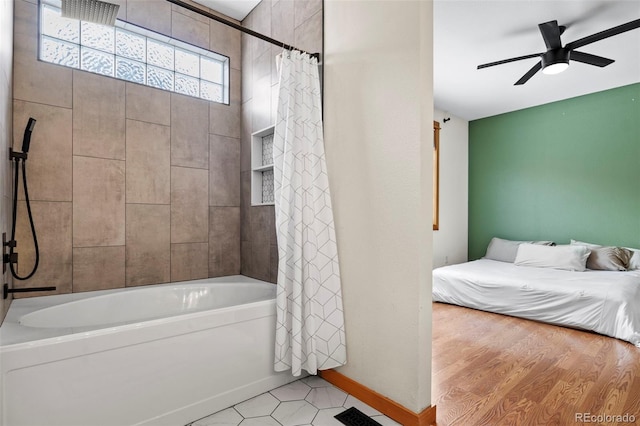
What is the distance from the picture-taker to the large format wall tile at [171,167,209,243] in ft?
8.99

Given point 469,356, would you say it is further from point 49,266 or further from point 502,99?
point 502,99

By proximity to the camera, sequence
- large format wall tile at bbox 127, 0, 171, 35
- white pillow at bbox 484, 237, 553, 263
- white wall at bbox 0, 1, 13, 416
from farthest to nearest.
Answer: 1. white pillow at bbox 484, 237, 553, 263
2. large format wall tile at bbox 127, 0, 171, 35
3. white wall at bbox 0, 1, 13, 416

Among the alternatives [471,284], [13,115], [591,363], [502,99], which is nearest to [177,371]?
[13,115]

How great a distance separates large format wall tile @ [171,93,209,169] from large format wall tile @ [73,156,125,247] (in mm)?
437

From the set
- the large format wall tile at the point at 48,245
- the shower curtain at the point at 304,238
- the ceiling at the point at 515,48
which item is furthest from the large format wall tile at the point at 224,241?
the ceiling at the point at 515,48

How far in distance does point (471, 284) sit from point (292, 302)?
268 cm

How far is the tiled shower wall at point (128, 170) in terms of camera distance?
2.19 metres

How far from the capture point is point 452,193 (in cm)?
524

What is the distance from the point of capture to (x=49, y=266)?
2.22 meters

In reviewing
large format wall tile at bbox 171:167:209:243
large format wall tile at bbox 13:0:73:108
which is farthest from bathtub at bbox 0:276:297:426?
large format wall tile at bbox 13:0:73:108

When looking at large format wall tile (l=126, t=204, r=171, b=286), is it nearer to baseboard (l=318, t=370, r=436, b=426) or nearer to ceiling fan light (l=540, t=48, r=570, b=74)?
baseboard (l=318, t=370, r=436, b=426)

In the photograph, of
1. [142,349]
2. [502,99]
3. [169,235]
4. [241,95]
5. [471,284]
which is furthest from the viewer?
[502,99]

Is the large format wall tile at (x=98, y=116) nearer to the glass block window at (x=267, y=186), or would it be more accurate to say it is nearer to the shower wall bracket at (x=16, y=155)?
the shower wall bracket at (x=16, y=155)

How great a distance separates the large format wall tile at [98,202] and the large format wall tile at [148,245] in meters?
0.08
